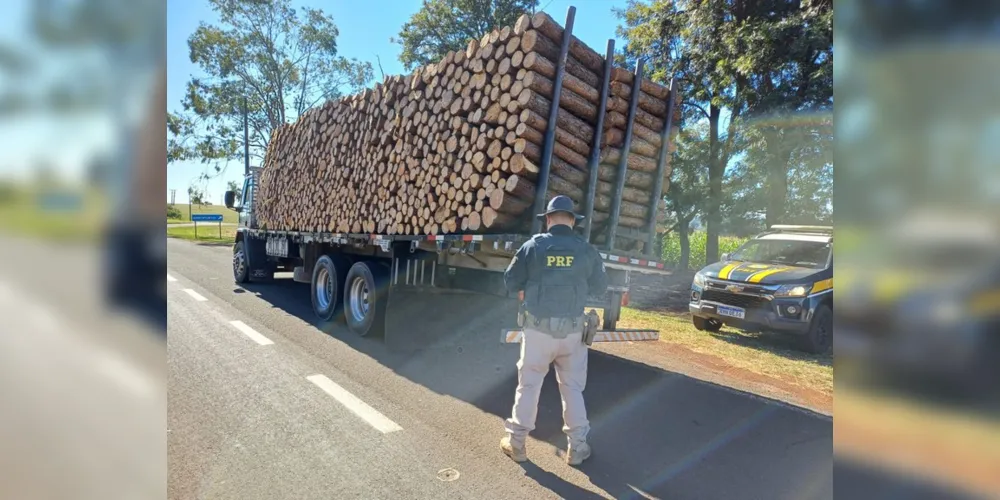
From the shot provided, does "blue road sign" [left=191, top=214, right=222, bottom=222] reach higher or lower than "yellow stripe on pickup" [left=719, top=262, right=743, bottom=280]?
lower

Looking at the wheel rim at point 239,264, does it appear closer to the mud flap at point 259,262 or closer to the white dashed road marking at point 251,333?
the mud flap at point 259,262

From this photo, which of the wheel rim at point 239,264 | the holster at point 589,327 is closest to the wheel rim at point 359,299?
the holster at point 589,327

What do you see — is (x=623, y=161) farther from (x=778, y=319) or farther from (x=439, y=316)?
(x=778, y=319)

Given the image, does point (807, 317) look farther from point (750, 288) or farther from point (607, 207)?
point (607, 207)

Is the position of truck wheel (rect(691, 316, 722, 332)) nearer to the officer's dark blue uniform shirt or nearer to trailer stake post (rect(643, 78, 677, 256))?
trailer stake post (rect(643, 78, 677, 256))

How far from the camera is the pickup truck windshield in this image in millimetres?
8331

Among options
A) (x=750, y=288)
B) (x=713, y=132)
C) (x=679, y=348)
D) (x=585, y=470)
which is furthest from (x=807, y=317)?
(x=713, y=132)

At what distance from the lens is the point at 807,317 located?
24.8 feet

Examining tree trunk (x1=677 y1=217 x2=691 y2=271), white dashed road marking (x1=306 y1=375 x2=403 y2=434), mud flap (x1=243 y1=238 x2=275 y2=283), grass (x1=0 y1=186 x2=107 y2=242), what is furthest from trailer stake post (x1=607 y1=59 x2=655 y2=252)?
tree trunk (x1=677 y1=217 x2=691 y2=271)

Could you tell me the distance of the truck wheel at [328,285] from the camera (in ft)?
25.0

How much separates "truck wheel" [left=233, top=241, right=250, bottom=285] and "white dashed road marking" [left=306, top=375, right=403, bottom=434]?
7.32 m

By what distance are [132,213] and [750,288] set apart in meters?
8.29

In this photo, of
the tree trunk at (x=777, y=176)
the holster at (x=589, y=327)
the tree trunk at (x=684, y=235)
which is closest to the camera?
the holster at (x=589, y=327)

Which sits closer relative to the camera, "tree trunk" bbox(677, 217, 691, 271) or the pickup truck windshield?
the pickup truck windshield
